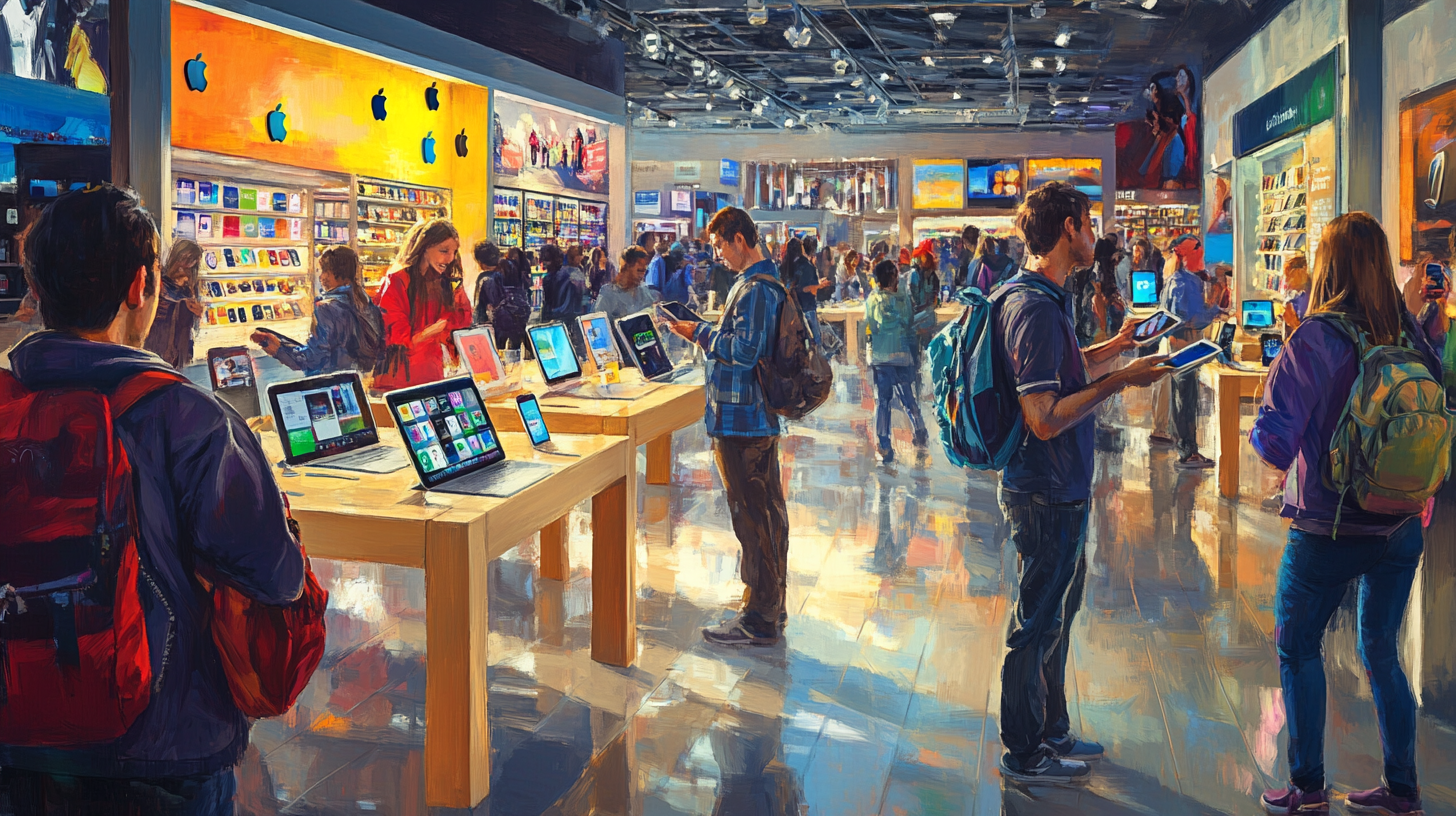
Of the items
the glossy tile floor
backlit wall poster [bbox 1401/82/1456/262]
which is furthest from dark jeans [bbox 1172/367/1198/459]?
the glossy tile floor

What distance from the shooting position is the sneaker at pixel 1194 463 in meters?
7.81

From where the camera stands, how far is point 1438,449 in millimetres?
2596

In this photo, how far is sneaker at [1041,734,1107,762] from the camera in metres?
3.22

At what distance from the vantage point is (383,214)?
11789 millimetres

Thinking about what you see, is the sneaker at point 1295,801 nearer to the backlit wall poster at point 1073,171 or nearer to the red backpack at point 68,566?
the red backpack at point 68,566

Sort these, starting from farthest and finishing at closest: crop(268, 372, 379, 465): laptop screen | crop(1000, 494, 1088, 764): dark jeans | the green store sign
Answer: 1. the green store sign
2. crop(268, 372, 379, 465): laptop screen
3. crop(1000, 494, 1088, 764): dark jeans

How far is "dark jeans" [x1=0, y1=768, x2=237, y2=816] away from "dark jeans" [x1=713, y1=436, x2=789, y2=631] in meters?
2.71

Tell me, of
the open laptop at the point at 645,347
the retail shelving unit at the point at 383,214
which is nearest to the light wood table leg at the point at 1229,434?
the open laptop at the point at 645,347

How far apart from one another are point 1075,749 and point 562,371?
2941 mm

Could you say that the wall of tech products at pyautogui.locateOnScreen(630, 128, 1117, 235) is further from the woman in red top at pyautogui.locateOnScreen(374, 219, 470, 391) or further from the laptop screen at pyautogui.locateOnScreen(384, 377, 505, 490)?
the laptop screen at pyautogui.locateOnScreen(384, 377, 505, 490)

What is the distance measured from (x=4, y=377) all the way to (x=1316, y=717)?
9.17 ft

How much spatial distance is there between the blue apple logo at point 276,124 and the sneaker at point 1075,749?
360 inches

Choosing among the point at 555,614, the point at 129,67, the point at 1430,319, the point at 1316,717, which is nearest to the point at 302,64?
the point at 129,67

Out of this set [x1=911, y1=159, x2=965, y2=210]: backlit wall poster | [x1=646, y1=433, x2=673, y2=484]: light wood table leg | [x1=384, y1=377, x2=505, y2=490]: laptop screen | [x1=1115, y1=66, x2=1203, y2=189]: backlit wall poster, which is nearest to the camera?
[x1=384, y1=377, x2=505, y2=490]: laptop screen
